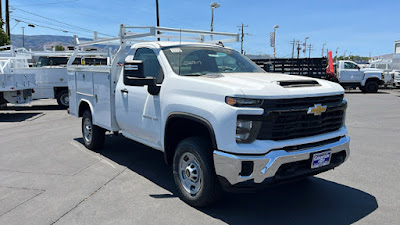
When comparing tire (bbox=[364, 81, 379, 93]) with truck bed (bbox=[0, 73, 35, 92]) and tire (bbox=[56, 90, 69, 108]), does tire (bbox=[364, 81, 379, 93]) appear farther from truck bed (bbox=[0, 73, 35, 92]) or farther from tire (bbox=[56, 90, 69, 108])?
truck bed (bbox=[0, 73, 35, 92])

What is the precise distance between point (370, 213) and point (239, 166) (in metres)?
1.78

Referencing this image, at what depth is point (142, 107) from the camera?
4.96 m

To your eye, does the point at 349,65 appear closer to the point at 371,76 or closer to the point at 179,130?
the point at 371,76

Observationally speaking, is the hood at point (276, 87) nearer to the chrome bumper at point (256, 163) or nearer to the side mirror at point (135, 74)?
the chrome bumper at point (256, 163)

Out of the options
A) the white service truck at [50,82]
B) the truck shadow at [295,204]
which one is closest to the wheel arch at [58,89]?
the white service truck at [50,82]

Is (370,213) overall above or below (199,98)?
below

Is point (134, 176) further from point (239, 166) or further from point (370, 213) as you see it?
point (370, 213)

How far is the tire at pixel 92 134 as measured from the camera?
6.77 m

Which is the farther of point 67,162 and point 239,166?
point 67,162

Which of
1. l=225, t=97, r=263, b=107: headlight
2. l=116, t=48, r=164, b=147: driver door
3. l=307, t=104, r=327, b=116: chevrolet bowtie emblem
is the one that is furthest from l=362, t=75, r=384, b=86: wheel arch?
l=225, t=97, r=263, b=107: headlight

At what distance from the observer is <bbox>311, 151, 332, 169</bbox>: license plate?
146 inches

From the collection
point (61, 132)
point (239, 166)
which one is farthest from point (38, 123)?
point (239, 166)

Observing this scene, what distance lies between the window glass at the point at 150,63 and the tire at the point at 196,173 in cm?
113

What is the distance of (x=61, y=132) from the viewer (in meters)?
9.06
